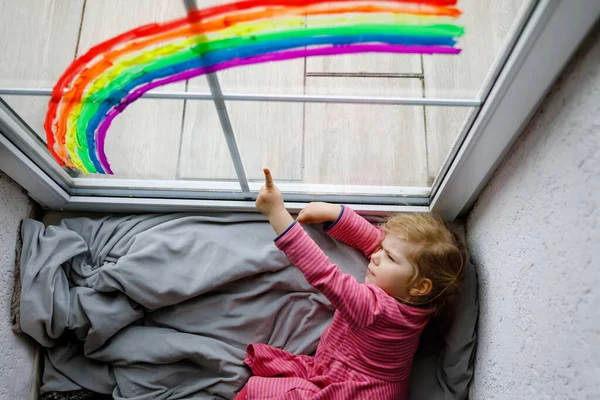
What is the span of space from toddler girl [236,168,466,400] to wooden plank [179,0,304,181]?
5.9 inches

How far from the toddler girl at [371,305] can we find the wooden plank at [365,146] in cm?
16

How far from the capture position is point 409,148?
50.1 inches

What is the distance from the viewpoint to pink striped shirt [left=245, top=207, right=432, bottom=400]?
1059 millimetres

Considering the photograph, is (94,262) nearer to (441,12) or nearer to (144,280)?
(144,280)

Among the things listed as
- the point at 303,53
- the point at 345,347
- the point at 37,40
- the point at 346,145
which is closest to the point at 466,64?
the point at 303,53

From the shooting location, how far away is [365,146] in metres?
1.28

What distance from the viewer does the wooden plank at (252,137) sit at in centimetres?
109

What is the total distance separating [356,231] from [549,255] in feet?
1.43

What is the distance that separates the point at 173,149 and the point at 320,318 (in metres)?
0.51

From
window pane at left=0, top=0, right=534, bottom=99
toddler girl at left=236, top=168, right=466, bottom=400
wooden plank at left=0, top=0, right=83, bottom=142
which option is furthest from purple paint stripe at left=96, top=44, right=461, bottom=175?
toddler girl at left=236, top=168, right=466, bottom=400

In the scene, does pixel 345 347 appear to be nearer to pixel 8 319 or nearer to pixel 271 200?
pixel 271 200

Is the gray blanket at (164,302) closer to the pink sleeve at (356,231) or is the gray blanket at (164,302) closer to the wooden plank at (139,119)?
the pink sleeve at (356,231)

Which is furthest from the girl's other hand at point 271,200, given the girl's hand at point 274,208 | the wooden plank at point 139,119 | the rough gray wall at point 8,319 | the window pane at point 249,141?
the rough gray wall at point 8,319

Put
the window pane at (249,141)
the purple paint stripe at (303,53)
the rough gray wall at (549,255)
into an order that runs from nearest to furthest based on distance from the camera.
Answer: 1. the rough gray wall at (549,255)
2. the purple paint stripe at (303,53)
3. the window pane at (249,141)
